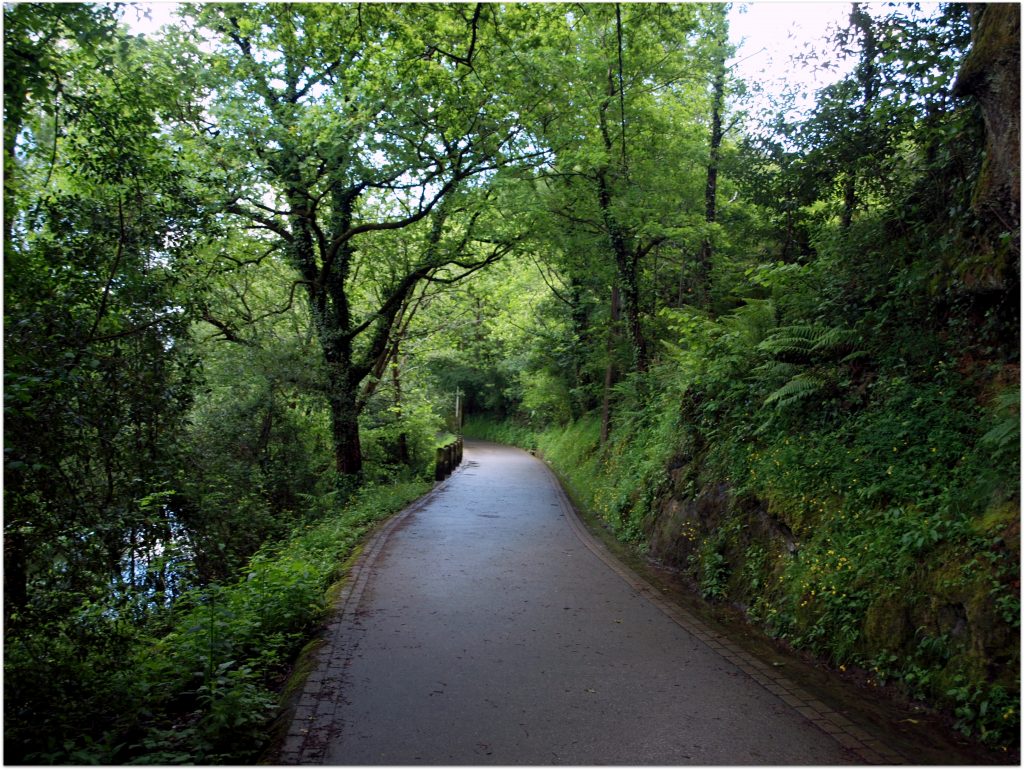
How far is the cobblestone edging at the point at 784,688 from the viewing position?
4234 mm

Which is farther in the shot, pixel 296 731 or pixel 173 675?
pixel 173 675

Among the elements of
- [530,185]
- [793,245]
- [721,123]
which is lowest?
[793,245]

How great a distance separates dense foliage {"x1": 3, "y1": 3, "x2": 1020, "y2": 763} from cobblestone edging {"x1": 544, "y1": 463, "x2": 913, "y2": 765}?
52 centimetres

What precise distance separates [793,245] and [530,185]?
573 cm

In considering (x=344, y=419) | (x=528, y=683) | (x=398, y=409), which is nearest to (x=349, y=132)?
(x=344, y=419)

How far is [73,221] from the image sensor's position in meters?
5.42

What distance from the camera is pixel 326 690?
17.0ft

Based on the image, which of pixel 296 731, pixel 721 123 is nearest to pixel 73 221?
pixel 296 731

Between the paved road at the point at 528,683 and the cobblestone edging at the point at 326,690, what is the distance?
0.6 inches

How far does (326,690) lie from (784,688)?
3653 mm

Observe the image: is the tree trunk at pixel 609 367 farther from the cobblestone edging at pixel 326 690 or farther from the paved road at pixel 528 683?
the cobblestone edging at pixel 326 690

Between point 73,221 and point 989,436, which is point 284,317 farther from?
point 989,436

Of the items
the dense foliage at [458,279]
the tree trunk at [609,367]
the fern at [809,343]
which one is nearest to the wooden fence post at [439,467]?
the dense foliage at [458,279]

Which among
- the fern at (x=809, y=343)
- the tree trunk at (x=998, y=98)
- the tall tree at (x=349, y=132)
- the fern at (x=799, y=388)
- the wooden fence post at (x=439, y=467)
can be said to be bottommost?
the wooden fence post at (x=439, y=467)
